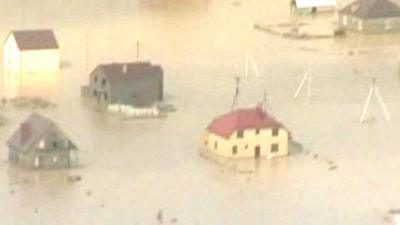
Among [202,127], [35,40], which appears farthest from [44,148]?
[35,40]

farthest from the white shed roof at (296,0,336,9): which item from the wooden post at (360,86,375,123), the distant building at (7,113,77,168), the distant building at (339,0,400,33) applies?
the distant building at (7,113,77,168)

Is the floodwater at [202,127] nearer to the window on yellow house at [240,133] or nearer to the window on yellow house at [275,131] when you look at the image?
the window on yellow house at [275,131]

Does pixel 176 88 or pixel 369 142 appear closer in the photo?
pixel 369 142

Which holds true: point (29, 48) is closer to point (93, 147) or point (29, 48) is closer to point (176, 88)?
point (176, 88)

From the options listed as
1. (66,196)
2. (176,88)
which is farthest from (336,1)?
(66,196)

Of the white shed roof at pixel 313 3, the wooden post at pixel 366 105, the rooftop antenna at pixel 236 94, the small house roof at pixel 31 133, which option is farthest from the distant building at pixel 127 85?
the white shed roof at pixel 313 3

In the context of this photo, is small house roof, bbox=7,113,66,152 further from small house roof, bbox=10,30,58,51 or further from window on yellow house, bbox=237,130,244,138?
small house roof, bbox=10,30,58,51

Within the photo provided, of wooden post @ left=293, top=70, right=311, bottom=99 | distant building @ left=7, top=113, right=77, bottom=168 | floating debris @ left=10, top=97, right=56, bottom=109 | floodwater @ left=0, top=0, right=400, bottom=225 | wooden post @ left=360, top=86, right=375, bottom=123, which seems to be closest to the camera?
floodwater @ left=0, top=0, right=400, bottom=225
